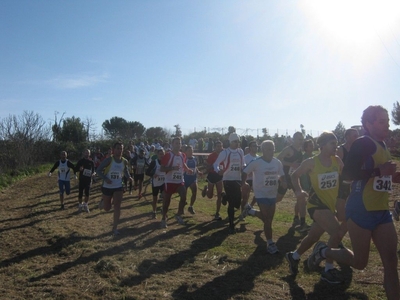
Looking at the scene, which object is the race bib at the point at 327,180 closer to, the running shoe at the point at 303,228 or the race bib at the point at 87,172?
Result: the running shoe at the point at 303,228

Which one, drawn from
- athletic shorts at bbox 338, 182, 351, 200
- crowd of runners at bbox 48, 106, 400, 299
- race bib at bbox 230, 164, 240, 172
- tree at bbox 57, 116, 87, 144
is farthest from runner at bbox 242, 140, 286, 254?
tree at bbox 57, 116, 87, 144

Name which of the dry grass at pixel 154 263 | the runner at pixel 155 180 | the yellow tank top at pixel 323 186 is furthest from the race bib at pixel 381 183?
the runner at pixel 155 180

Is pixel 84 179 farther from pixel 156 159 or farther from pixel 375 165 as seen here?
pixel 375 165

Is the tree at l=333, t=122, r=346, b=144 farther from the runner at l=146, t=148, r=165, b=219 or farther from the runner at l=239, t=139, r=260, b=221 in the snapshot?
the runner at l=146, t=148, r=165, b=219

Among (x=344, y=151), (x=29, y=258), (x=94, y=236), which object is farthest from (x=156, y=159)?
(x=344, y=151)

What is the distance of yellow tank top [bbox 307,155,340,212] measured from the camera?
214 inches

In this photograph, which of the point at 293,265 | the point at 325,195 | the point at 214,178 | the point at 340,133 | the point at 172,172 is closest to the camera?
the point at 325,195

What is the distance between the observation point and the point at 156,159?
39.3ft

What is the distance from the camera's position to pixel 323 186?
546cm

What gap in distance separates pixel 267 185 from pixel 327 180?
1601mm

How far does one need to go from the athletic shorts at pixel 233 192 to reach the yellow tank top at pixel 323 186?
3.30 metres

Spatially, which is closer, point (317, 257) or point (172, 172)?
point (317, 257)

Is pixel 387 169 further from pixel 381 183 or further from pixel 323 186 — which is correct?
pixel 323 186

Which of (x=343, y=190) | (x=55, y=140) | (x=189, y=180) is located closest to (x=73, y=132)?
(x=55, y=140)
